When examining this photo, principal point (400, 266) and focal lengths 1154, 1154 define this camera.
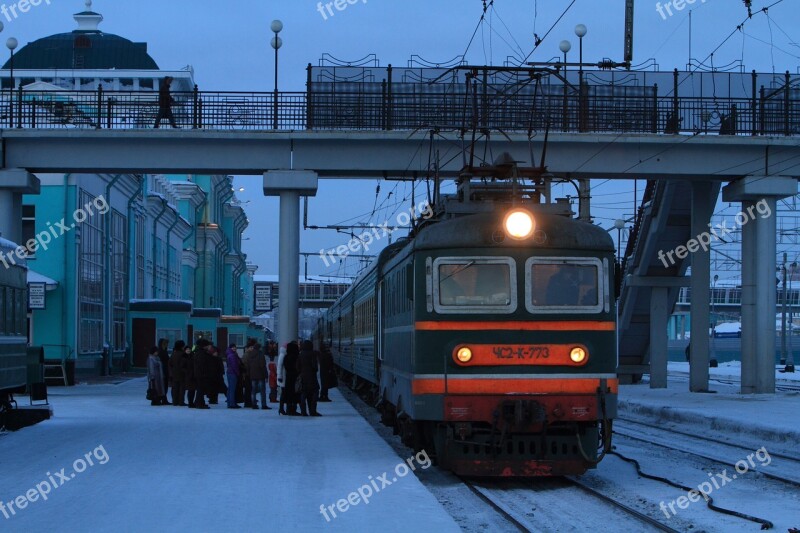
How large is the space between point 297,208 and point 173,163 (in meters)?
3.11

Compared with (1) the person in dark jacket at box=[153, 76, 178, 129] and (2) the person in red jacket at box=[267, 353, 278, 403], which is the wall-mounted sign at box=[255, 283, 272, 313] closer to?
(2) the person in red jacket at box=[267, 353, 278, 403]

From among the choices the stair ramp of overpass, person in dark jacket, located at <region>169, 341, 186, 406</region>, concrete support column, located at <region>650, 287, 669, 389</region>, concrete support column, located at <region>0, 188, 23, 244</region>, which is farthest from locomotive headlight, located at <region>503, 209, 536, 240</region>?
concrete support column, located at <region>650, 287, 669, 389</region>

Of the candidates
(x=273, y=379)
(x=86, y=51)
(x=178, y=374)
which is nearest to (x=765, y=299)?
(x=273, y=379)

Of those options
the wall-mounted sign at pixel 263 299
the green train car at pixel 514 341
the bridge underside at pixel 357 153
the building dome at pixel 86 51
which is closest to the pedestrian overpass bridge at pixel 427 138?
the bridge underside at pixel 357 153

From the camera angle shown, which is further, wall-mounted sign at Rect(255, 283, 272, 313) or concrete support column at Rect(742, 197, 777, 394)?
wall-mounted sign at Rect(255, 283, 272, 313)

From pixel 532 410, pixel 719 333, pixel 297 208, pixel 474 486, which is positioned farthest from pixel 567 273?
pixel 719 333

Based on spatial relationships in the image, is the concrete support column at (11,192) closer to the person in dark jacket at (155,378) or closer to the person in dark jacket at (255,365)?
the person in dark jacket at (155,378)

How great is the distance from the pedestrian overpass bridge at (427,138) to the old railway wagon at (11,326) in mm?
8800

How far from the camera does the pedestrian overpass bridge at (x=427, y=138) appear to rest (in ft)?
88.7

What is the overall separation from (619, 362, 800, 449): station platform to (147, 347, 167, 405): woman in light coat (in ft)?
33.7

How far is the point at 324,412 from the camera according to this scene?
77.5ft

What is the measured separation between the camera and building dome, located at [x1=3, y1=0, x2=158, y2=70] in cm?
9588

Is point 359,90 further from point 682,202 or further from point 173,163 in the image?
point 682,202

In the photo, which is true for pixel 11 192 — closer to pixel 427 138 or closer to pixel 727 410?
pixel 427 138
